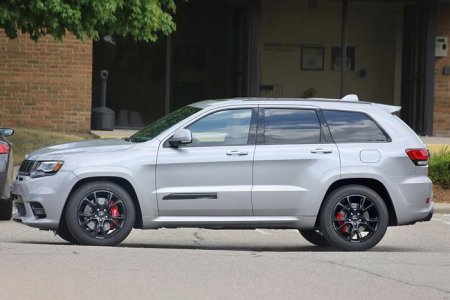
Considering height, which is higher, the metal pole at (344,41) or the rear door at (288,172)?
the metal pole at (344,41)

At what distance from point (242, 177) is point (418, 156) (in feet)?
6.56

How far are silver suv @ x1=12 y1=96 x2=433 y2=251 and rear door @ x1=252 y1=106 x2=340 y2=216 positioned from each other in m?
0.01

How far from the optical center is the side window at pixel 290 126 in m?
11.0

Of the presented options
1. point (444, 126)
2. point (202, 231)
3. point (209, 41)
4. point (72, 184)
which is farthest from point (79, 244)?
point (444, 126)

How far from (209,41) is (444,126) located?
579 centimetres

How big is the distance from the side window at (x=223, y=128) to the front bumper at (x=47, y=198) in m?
1.42

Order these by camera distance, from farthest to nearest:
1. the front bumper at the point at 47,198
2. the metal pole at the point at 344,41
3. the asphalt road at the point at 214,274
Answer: the metal pole at the point at 344,41
the front bumper at the point at 47,198
the asphalt road at the point at 214,274

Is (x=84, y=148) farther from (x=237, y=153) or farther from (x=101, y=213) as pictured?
(x=237, y=153)

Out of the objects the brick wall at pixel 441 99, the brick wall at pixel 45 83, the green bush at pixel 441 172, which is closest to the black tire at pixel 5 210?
the green bush at pixel 441 172

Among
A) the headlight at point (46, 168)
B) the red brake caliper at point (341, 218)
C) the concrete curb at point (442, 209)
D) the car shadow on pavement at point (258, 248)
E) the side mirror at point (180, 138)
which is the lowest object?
the car shadow on pavement at point (258, 248)

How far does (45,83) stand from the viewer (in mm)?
21125

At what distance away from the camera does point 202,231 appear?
43.9ft

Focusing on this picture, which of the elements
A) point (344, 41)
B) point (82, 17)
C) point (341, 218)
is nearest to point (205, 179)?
point (341, 218)

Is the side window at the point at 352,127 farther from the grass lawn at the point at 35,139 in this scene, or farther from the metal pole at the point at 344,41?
the metal pole at the point at 344,41
